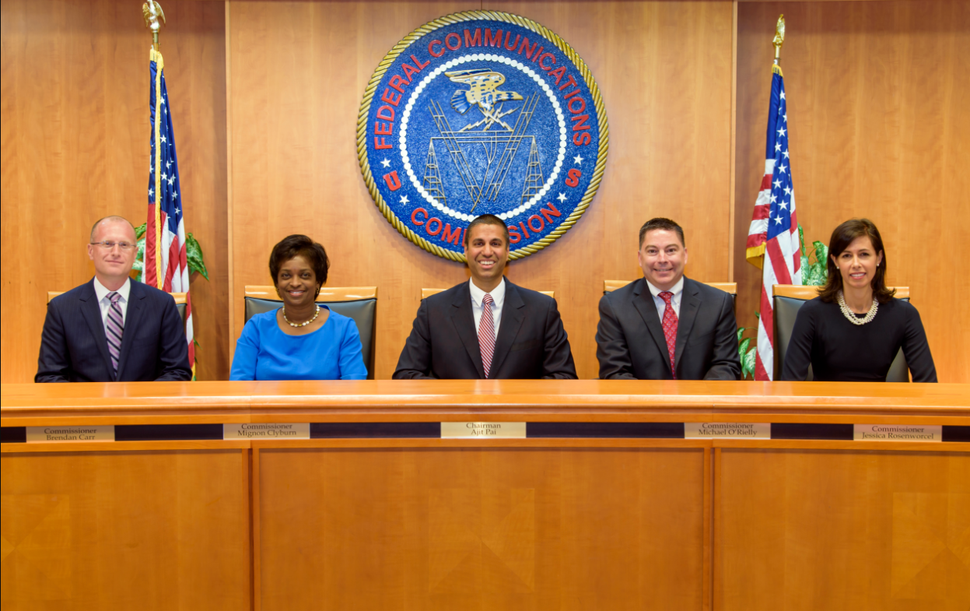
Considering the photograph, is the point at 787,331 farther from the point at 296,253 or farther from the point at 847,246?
the point at 296,253

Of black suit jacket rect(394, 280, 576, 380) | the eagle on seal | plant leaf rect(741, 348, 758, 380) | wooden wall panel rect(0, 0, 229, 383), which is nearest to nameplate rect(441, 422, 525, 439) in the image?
black suit jacket rect(394, 280, 576, 380)

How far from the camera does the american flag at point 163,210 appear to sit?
3.14m

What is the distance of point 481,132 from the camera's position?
11.2ft

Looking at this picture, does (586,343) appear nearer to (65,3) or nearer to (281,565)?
(281,565)

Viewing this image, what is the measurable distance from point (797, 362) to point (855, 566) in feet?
3.22

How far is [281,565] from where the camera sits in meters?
1.33

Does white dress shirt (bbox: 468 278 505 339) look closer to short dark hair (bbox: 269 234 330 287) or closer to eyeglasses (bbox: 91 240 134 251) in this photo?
short dark hair (bbox: 269 234 330 287)

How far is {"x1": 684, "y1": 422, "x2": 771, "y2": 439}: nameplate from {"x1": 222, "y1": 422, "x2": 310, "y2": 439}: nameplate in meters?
0.85

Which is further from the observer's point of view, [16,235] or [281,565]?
[16,235]

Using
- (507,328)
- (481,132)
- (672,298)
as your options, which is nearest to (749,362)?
(672,298)

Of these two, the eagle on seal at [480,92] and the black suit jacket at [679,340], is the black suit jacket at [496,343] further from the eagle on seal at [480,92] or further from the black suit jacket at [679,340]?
the eagle on seal at [480,92]

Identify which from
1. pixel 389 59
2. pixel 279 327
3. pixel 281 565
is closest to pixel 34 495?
pixel 281 565

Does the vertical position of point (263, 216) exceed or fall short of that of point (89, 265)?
Answer: it exceeds it

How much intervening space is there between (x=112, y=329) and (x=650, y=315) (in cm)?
192
